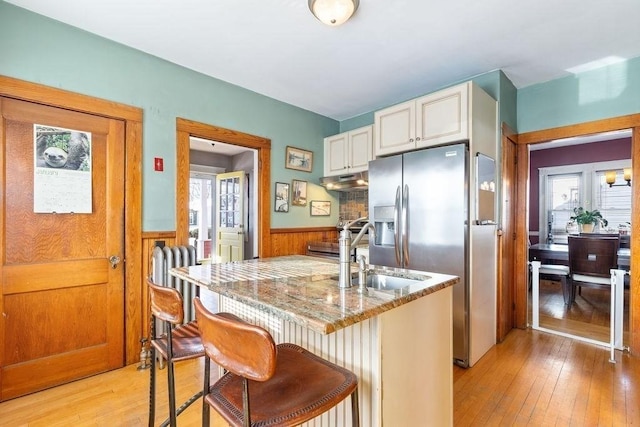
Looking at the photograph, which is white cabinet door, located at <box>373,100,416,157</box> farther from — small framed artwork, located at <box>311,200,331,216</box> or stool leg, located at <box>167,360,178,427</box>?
stool leg, located at <box>167,360,178,427</box>

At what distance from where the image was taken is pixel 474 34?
2.28m

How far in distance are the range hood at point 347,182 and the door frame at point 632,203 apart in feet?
5.43

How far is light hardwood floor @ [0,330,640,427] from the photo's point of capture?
1.81m

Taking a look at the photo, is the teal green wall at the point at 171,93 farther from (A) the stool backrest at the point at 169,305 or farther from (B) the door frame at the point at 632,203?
(A) the stool backrest at the point at 169,305

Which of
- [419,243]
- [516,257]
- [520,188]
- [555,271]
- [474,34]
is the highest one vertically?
[474,34]

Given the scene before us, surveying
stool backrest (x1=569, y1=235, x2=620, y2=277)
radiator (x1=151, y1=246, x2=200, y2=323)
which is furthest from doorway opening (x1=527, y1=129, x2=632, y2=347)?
radiator (x1=151, y1=246, x2=200, y2=323)

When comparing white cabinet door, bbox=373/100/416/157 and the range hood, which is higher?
white cabinet door, bbox=373/100/416/157

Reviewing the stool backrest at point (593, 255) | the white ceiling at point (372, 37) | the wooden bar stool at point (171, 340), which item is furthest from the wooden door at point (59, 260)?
the stool backrest at point (593, 255)

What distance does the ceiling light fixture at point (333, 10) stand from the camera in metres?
1.89

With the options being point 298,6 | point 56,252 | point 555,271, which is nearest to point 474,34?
point 298,6

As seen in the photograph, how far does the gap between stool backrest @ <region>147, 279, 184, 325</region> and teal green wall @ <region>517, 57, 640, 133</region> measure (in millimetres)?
3580

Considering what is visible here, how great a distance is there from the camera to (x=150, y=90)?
8.53 ft

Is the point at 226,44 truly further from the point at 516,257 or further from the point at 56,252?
the point at 516,257

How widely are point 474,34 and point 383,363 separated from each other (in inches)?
94.1
